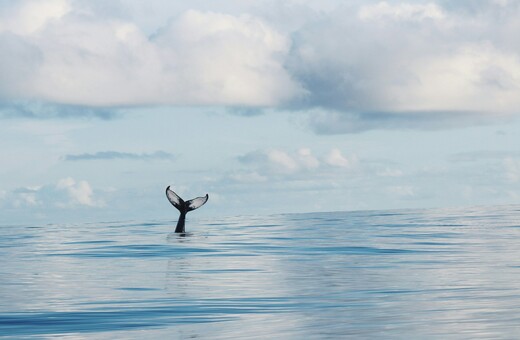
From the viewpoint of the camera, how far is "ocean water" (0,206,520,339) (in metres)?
13.8

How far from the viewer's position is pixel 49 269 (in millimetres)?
27344

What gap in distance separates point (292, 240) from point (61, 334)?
3037 cm

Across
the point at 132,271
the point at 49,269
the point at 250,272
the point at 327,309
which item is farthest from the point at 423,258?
the point at 327,309

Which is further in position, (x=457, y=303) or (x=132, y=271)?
(x=132, y=271)

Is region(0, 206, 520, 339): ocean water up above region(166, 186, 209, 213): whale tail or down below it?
below

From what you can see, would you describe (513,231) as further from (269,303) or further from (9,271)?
(269,303)

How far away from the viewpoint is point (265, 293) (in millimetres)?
19578

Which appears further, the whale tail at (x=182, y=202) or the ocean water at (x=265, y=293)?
the whale tail at (x=182, y=202)

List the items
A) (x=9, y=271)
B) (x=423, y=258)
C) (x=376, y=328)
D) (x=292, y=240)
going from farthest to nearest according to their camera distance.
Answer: (x=292, y=240), (x=423, y=258), (x=9, y=271), (x=376, y=328)

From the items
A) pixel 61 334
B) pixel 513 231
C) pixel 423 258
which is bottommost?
pixel 61 334

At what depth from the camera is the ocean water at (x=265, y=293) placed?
13.8 m

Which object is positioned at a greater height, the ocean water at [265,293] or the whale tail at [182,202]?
the whale tail at [182,202]

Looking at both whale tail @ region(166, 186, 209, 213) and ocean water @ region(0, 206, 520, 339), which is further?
whale tail @ region(166, 186, 209, 213)

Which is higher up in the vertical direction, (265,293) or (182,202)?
(182,202)
